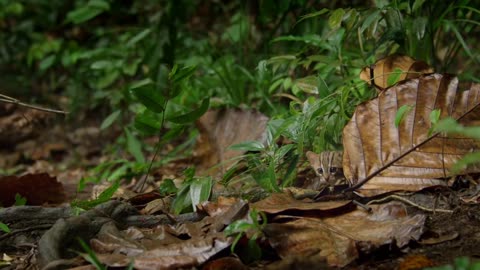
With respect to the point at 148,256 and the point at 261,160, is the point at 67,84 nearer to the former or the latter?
the point at 261,160

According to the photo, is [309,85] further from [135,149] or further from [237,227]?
[135,149]

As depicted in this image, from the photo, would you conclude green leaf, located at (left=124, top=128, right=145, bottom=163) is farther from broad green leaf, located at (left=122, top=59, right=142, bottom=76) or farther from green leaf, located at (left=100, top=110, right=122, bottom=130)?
Result: broad green leaf, located at (left=122, top=59, right=142, bottom=76)

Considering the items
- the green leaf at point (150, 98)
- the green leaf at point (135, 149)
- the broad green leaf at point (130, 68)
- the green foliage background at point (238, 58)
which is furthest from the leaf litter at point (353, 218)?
the broad green leaf at point (130, 68)

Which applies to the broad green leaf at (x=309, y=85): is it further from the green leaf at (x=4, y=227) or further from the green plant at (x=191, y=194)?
the green leaf at (x=4, y=227)

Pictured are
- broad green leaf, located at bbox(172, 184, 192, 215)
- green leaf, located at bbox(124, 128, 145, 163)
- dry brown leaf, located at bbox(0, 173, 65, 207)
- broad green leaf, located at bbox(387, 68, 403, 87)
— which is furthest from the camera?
green leaf, located at bbox(124, 128, 145, 163)

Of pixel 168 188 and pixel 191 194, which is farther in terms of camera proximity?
pixel 168 188

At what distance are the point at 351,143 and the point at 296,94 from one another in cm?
77

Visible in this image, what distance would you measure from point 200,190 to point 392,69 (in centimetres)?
72

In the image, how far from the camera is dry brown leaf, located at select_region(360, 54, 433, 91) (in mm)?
1940

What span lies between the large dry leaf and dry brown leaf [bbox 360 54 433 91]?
15 centimetres

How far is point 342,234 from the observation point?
4.73 ft

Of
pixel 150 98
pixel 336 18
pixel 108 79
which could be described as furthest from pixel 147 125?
pixel 108 79

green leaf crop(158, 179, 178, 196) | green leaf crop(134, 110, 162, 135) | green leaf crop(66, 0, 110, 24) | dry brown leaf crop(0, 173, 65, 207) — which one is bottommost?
dry brown leaf crop(0, 173, 65, 207)

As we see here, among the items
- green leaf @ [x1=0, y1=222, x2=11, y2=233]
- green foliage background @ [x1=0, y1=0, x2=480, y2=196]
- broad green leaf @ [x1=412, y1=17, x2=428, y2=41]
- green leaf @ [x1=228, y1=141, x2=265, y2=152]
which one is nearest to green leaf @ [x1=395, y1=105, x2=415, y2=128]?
green foliage background @ [x1=0, y1=0, x2=480, y2=196]
